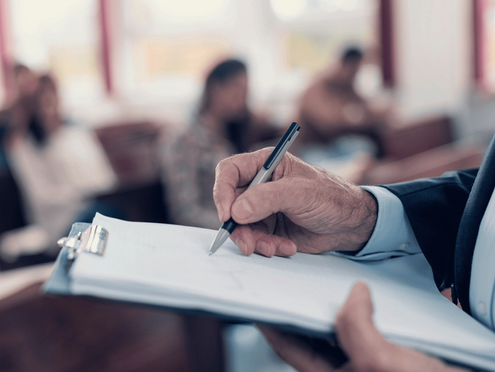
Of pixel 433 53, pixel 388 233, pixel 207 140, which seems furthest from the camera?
pixel 433 53

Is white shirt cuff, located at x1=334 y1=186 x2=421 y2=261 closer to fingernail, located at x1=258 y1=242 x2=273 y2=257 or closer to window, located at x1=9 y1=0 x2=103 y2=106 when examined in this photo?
fingernail, located at x1=258 y1=242 x2=273 y2=257

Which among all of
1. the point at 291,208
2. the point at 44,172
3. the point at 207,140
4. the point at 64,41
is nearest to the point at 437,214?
the point at 291,208

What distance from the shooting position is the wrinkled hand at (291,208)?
0.58 m

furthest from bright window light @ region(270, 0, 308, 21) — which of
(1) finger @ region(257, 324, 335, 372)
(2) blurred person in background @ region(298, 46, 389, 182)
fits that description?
(1) finger @ region(257, 324, 335, 372)

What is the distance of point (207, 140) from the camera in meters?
1.82

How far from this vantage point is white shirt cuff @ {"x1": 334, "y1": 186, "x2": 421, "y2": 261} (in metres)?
0.67

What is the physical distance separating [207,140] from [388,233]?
1.21 m

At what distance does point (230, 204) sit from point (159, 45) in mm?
5688

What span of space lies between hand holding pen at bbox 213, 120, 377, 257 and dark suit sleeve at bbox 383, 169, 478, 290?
6cm

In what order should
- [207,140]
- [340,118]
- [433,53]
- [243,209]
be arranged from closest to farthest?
[243,209] → [207,140] → [340,118] → [433,53]

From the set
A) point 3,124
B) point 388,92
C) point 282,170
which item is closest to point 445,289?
point 282,170

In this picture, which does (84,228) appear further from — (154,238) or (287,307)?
(287,307)

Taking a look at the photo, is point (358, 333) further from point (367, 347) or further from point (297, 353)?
point (297, 353)

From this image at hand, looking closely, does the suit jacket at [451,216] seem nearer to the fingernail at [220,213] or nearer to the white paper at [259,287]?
the white paper at [259,287]
